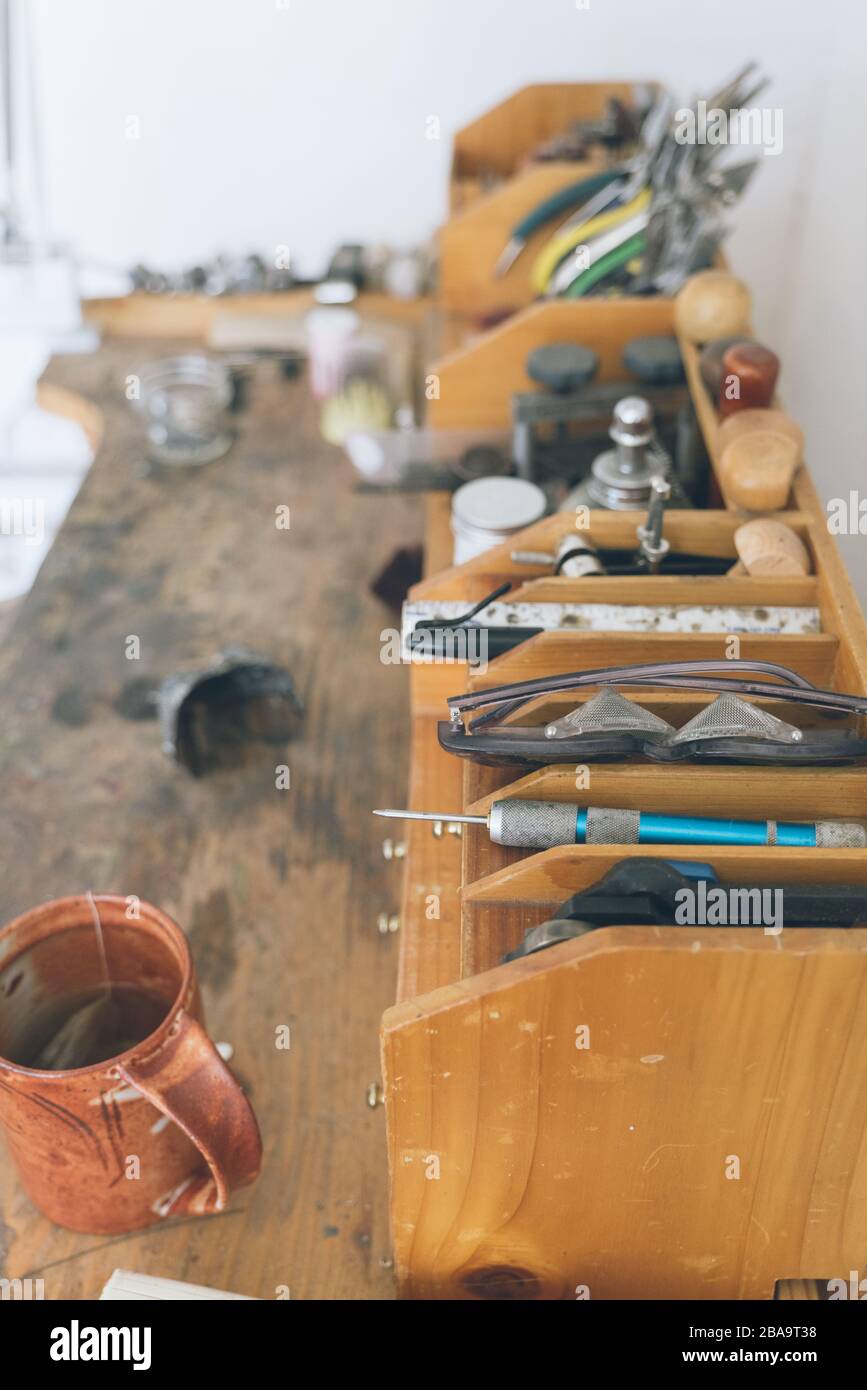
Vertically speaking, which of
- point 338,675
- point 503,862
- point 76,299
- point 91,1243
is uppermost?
point 76,299

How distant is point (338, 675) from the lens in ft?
4.15

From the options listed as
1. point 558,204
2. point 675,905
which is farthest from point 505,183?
point 675,905

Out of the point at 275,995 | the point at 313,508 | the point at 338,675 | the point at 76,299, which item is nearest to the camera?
the point at 275,995

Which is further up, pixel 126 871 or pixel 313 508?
pixel 313 508

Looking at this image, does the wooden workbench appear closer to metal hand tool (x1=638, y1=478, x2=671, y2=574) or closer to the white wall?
metal hand tool (x1=638, y1=478, x2=671, y2=574)

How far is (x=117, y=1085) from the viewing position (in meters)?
0.69

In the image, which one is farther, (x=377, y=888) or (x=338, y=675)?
(x=338, y=675)

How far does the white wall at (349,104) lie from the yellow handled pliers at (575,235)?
1.29ft

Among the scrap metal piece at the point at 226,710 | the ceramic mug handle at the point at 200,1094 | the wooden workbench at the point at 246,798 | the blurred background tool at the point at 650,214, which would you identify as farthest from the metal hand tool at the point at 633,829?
the blurred background tool at the point at 650,214

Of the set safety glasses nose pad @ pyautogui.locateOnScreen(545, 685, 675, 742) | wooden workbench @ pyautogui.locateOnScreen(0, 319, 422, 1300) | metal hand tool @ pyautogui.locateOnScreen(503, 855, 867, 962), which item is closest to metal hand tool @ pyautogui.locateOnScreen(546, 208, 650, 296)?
wooden workbench @ pyautogui.locateOnScreen(0, 319, 422, 1300)
